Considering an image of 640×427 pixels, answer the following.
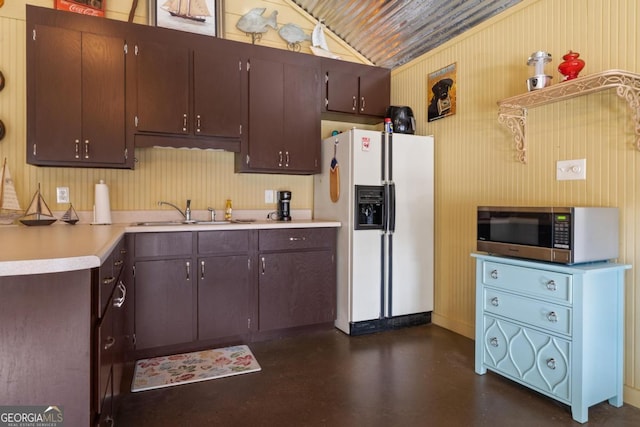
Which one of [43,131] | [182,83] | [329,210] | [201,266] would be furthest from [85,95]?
[329,210]

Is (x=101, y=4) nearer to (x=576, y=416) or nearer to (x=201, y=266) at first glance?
(x=201, y=266)

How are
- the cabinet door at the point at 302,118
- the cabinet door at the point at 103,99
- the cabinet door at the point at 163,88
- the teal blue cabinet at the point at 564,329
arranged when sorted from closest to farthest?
1. the teal blue cabinet at the point at 564,329
2. the cabinet door at the point at 103,99
3. the cabinet door at the point at 163,88
4. the cabinet door at the point at 302,118

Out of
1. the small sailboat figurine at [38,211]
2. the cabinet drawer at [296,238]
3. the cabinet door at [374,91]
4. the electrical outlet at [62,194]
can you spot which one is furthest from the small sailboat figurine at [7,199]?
the cabinet door at [374,91]

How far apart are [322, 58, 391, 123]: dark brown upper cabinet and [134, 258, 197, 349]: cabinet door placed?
1.89 metres

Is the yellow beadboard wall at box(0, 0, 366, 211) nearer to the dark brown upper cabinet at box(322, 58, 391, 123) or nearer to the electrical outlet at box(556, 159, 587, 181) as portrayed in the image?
the dark brown upper cabinet at box(322, 58, 391, 123)

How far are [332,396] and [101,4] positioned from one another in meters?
3.34

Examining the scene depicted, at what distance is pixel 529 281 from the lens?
2123 mm

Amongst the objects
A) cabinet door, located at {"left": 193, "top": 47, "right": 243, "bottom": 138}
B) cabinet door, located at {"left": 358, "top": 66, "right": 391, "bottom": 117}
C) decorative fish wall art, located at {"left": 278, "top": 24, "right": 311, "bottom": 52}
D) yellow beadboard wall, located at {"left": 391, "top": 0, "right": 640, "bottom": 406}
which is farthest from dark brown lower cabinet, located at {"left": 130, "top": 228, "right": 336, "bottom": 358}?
decorative fish wall art, located at {"left": 278, "top": 24, "right": 311, "bottom": 52}

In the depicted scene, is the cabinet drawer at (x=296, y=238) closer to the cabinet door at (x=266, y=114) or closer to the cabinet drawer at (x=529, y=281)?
the cabinet door at (x=266, y=114)

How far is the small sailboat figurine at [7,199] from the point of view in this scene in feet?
8.61

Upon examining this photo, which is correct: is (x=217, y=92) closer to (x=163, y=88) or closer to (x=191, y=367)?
(x=163, y=88)

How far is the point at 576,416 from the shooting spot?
6.20 ft

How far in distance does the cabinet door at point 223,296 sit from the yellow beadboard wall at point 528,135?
173 centimetres

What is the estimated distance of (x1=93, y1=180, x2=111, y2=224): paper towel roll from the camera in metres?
2.84
